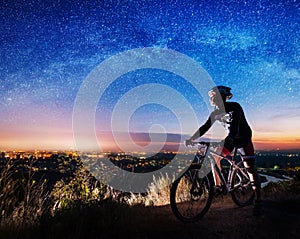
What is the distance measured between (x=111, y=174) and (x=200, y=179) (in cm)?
348

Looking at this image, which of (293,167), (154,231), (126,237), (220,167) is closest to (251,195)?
(220,167)

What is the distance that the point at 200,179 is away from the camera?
540 cm

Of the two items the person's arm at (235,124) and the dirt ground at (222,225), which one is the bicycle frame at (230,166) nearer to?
the person's arm at (235,124)

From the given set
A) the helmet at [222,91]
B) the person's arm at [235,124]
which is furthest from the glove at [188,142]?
the helmet at [222,91]

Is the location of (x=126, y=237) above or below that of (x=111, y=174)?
below

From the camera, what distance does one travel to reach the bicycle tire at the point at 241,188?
6.08 meters

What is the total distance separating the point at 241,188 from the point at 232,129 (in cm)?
142

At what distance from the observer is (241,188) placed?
621cm

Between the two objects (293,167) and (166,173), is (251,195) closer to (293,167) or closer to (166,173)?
(166,173)

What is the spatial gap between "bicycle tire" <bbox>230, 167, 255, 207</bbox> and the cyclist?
0.28 m

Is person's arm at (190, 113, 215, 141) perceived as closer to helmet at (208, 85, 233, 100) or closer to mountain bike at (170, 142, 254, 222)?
mountain bike at (170, 142, 254, 222)

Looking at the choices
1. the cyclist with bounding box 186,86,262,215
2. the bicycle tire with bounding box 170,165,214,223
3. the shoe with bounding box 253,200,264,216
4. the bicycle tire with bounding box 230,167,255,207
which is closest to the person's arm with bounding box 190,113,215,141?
the cyclist with bounding box 186,86,262,215

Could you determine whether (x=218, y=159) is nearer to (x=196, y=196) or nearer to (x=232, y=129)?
(x=232, y=129)

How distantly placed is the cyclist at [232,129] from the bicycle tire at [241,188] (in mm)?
280
